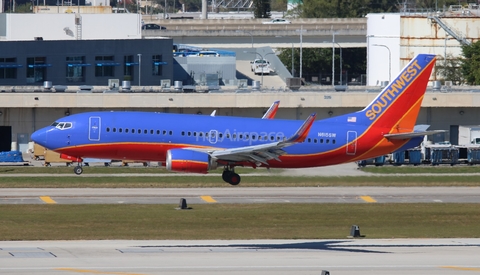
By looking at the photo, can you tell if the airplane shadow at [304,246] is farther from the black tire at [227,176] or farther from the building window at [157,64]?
the building window at [157,64]

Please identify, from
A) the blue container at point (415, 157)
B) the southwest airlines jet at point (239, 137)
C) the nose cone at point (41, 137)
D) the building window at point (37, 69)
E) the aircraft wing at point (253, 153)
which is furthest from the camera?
the building window at point (37, 69)

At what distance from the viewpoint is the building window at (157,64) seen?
11581cm

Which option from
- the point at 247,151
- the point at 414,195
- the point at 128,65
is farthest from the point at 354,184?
the point at 128,65

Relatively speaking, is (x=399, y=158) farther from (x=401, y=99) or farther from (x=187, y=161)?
(x=187, y=161)

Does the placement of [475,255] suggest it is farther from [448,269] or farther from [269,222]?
[269,222]

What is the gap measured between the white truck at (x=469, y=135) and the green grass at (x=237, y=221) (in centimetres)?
3377

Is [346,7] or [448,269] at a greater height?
[346,7]

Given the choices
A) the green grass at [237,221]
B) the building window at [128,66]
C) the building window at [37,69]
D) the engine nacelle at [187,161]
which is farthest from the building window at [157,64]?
the green grass at [237,221]

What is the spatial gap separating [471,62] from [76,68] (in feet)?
163

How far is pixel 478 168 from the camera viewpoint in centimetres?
6938

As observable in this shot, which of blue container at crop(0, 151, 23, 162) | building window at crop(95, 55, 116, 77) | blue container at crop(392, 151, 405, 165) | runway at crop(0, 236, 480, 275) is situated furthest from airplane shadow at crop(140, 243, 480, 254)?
building window at crop(95, 55, 116, 77)

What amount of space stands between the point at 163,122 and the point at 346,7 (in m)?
151

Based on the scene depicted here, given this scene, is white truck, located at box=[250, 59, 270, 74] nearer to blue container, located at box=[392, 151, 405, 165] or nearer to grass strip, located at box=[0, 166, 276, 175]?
blue container, located at box=[392, 151, 405, 165]

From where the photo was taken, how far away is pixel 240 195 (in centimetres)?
5288
